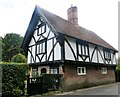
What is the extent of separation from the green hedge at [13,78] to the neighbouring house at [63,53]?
4.87m

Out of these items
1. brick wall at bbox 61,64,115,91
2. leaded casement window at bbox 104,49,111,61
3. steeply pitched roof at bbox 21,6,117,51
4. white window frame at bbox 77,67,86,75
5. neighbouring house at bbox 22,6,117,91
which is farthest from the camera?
leaded casement window at bbox 104,49,111,61

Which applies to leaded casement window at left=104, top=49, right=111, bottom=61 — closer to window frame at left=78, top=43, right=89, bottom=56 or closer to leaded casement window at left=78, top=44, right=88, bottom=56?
window frame at left=78, top=43, right=89, bottom=56

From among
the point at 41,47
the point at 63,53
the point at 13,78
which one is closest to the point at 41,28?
the point at 41,47

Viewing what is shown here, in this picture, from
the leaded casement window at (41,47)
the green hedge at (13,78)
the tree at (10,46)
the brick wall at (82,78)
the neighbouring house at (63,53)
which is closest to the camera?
the green hedge at (13,78)

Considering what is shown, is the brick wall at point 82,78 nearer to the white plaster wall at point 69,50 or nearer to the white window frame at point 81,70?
the white window frame at point 81,70

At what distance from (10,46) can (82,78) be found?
116 feet

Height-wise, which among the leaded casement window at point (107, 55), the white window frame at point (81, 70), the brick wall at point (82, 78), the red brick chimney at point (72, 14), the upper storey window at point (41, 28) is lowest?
the brick wall at point (82, 78)

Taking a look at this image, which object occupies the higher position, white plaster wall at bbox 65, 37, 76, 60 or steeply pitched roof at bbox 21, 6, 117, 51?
steeply pitched roof at bbox 21, 6, 117, 51

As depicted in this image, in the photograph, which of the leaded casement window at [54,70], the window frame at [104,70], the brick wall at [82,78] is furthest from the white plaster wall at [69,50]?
the window frame at [104,70]

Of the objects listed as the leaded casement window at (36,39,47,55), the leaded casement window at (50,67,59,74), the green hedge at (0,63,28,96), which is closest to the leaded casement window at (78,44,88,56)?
the leaded casement window at (50,67,59,74)

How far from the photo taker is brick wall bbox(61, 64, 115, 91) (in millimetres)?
16109

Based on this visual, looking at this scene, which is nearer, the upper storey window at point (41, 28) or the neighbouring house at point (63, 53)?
the neighbouring house at point (63, 53)

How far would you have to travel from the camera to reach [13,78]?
11.2 metres

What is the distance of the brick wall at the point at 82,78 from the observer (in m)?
16.1
